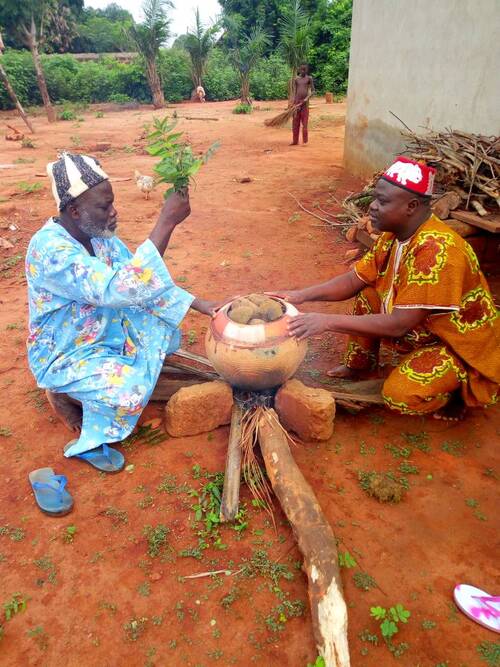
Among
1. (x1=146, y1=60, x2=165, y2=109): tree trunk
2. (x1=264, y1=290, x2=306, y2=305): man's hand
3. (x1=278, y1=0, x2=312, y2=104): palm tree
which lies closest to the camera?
(x1=264, y1=290, x2=306, y2=305): man's hand

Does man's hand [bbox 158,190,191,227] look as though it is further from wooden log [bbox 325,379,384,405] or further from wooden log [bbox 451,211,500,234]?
wooden log [bbox 451,211,500,234]

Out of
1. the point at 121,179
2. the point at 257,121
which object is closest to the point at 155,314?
the point at 121,179

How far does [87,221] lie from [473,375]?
Answer: 2.28m

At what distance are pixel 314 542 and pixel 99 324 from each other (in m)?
1.67

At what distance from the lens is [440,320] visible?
103 inches

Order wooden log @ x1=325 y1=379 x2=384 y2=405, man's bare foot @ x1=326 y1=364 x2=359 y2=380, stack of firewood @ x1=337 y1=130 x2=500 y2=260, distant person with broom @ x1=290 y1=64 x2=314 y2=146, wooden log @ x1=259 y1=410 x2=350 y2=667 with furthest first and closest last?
distant person with broom @ x1=290 y1=64 x2=314 y2=146, stack of firewood @ x1=337 y1=130 x2=500 y2=260, man's bare foot @ x1=326 y1=364 x2=359 y2=380, wooden log @ x1=325 y1=379 x2=384 y2=405, wooden log @ x1=259 y1=410 x2=350 y2=667

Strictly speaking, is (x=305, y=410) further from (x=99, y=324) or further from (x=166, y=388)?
(x=99, y=324)

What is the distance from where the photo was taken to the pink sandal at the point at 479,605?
72.7 inches

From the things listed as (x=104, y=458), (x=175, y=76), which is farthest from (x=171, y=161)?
(x=175, y=76)

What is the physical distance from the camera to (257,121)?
16.0 meters

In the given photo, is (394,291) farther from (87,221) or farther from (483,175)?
(483,175)

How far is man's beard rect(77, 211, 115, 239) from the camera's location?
2459mm

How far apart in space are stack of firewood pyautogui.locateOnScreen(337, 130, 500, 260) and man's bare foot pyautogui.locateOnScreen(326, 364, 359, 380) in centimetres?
151

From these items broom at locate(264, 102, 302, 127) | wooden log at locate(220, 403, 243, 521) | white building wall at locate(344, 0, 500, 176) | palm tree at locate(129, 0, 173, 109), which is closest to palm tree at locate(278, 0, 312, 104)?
broom at locate(264, 102, 302, 127)
